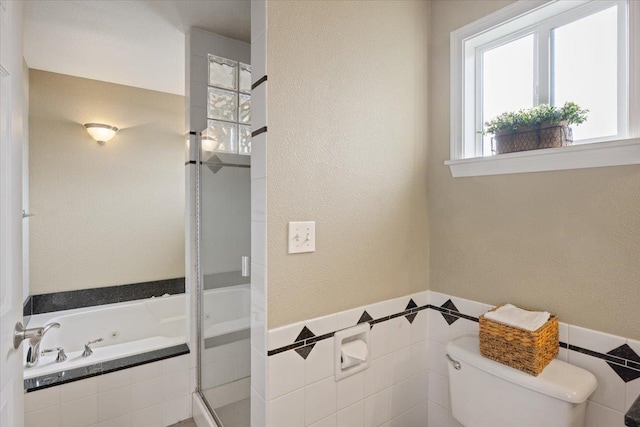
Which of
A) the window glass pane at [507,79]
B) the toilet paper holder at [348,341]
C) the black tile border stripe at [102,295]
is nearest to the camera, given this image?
the toilet paper holder at [348,341]

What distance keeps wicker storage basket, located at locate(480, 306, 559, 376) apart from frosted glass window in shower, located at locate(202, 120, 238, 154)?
5.04 ft

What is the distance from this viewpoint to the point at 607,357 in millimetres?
1123

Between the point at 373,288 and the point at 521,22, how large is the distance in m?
1.31

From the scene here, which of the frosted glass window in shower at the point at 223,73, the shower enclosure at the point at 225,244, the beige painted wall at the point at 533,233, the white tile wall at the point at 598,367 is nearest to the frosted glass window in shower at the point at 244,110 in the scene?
the shower enclosure at the point at 225,244

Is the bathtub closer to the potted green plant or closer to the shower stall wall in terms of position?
the shower stall wall

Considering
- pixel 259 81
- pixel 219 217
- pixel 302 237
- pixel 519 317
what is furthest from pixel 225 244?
pixel 519 317

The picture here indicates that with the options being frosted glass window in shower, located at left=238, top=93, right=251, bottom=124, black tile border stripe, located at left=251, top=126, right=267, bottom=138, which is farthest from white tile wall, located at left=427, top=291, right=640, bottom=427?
frosted glass window in shower, located at left=238, top=93, right=251, bottom=124

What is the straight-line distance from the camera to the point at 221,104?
6.57 feet

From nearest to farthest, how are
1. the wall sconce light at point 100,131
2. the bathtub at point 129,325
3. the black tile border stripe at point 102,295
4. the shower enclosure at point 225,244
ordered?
the shower enclosure at point 225,244, the bathtub at point 129,325, the black tile border stripe at point 102,295, the wall sconce light at point 100,131

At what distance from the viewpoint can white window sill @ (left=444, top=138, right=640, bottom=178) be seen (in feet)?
3.52

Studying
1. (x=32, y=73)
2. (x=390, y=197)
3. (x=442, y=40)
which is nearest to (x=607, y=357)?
(x=390, y=197)

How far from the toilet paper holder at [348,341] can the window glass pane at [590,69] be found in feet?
3.84

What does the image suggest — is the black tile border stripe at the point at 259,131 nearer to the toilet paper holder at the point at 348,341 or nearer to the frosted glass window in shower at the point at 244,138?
the frosted glass window in shower at the point at 244,138

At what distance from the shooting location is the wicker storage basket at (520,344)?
1.12 meters
